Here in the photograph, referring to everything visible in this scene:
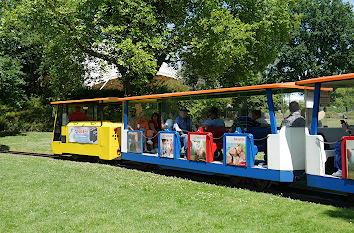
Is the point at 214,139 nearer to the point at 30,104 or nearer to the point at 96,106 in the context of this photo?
the point at 96,106

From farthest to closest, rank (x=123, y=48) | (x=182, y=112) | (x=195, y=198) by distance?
(x=123, y=48) < (x=182, y=112) < (x=195, y=198)

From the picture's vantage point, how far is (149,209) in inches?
276

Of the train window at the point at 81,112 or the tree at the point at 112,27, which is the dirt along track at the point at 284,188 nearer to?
the train window at the point at 81,112

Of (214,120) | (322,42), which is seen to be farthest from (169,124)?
(322,42)

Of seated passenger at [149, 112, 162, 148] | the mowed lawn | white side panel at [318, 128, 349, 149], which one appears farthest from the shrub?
white side panel at [318, 128, 349, 149]

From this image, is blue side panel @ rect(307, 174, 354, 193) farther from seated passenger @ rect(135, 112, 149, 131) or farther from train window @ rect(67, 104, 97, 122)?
train window @ rect(67, 104, 97, 122)

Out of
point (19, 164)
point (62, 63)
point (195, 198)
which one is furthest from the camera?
point (62, 63)

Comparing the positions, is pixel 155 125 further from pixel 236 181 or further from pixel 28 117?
pixel 28 117

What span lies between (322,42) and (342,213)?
38.2m

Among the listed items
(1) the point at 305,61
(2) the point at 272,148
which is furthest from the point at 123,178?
(1) the point at 305,61

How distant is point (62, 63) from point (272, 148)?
51.3ft

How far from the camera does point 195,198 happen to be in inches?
306

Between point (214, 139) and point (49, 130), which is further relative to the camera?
point (49, 130)

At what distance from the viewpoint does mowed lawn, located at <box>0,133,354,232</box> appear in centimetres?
600
